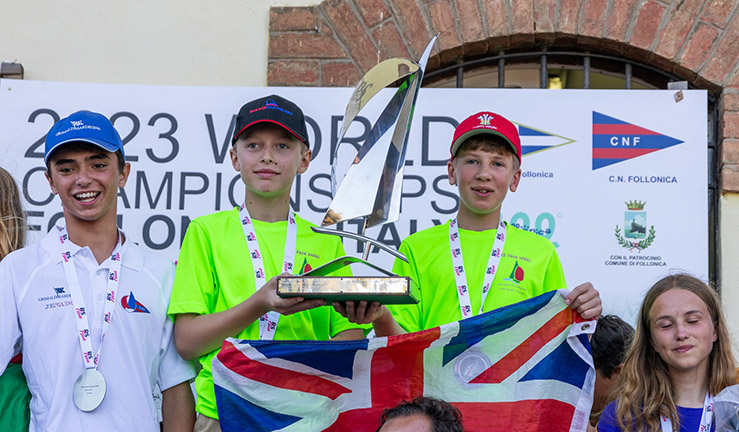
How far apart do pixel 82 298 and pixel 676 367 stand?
2077 millimetres

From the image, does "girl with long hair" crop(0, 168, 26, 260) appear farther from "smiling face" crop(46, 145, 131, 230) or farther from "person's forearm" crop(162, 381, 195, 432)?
"person's forearm" crop(162, 381, 195, 432)

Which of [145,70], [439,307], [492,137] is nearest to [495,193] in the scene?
[492,137]

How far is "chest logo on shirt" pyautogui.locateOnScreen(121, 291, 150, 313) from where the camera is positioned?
10.1 feet

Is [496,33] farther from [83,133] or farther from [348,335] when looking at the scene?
[83,133]

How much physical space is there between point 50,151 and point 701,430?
95.3 inches

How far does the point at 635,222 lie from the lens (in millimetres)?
4648

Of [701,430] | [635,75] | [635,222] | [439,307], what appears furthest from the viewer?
[635,75]

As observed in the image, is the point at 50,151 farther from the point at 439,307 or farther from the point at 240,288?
the point at 439,307

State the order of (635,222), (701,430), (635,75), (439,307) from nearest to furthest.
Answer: (701,430), (439,307), (635,222), (635,75)

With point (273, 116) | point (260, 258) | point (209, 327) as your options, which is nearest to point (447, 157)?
point (273, 116)

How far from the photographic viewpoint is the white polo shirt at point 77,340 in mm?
2914

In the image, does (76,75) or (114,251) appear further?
(76,75)

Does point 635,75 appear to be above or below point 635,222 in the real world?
above

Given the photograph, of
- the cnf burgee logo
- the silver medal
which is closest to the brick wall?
the cnf burgee logo
